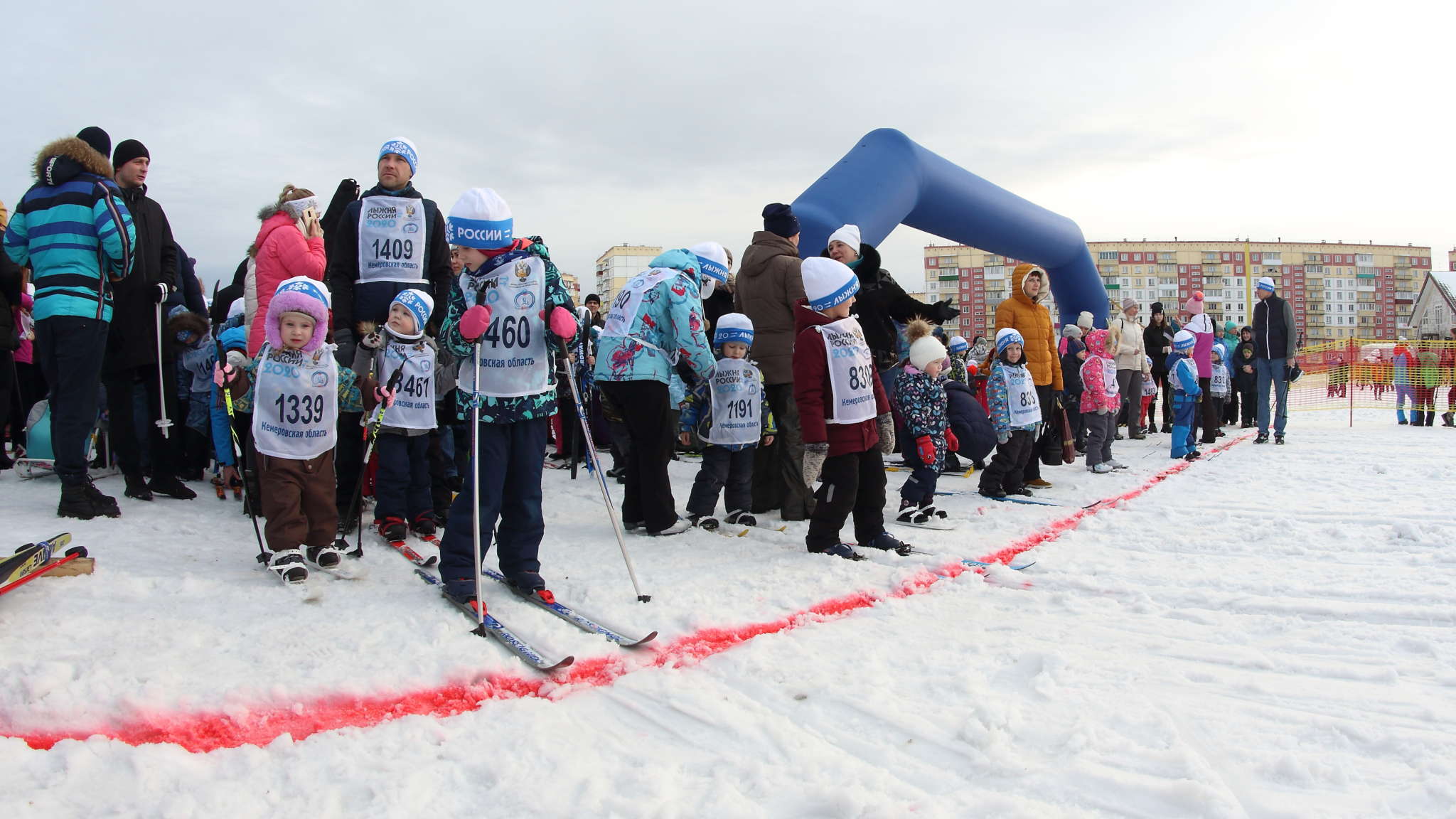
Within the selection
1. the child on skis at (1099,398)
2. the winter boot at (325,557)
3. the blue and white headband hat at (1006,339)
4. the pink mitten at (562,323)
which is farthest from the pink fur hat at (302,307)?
the child on skis at (1099,398)

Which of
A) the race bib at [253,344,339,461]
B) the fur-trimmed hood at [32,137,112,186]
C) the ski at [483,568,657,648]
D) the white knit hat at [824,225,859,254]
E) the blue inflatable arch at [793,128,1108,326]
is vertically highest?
the blue inflatable arch at [793,128,1108,326]

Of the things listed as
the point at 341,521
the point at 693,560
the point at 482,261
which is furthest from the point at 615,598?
the point at 341,521

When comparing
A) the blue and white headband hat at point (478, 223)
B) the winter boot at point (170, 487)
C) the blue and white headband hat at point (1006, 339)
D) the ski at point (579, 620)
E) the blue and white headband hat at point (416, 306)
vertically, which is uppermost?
the blue and white headband hat at point (478, 223)

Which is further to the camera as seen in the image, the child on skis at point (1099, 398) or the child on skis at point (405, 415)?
the child on skis at point (1099, 398)

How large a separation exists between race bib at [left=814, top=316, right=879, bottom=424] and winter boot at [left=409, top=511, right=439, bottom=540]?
91.8 inches

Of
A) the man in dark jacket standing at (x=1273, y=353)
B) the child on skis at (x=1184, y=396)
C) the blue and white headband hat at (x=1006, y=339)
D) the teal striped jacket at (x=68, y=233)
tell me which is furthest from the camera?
the man in dark jacket standing at (x=1273, y=353)

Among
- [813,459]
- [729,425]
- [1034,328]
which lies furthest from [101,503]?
[1034,328]

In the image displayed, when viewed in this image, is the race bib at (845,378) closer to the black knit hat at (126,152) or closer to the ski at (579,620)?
the ski at (579,620)

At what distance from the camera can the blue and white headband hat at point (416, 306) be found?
15.9 ft

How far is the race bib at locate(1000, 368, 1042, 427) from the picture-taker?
6.81m

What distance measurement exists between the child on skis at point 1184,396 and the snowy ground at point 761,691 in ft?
16.6

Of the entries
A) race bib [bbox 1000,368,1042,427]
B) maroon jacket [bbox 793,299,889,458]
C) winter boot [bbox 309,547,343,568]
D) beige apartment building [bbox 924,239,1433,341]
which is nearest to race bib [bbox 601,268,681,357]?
maroon jacket [bbox 793,299,889,458]

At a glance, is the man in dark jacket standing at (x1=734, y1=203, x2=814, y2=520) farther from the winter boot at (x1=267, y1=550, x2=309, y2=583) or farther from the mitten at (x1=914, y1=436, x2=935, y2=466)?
the winter boot at (x1=267, y1=550, x2=309, y2=583)

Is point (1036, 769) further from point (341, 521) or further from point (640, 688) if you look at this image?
point (341, 521)
